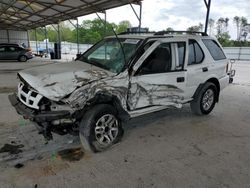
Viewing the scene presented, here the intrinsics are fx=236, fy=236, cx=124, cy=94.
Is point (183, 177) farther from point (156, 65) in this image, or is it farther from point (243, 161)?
point (156, 65)

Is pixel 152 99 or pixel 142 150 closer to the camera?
pixel 142 150

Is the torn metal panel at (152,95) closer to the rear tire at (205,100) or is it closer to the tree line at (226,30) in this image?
the rear tire at (205,100)

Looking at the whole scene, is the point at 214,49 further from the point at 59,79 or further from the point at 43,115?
the point at 43,115

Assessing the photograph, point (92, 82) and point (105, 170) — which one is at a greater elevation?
point (92, 82)

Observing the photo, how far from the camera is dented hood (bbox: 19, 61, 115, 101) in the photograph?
3166 millimetres

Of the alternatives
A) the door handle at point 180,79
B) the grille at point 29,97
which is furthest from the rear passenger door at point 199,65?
the grille at point 29,97

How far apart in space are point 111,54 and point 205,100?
2.56 meters

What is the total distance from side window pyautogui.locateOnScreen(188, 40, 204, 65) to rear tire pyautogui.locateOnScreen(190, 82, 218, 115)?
0.63m

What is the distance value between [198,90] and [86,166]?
3.07m

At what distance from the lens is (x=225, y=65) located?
573 cm

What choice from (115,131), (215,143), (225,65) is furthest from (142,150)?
Result: (225,65)

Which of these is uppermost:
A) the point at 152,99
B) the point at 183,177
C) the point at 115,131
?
the point at 152,99

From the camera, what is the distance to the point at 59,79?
3.33m

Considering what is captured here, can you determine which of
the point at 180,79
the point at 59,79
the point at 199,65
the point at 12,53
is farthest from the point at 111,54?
the point at 12,53
